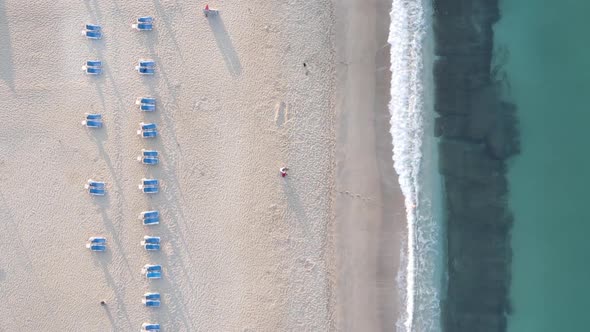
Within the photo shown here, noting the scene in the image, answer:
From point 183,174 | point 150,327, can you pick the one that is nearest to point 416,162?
point 183,174

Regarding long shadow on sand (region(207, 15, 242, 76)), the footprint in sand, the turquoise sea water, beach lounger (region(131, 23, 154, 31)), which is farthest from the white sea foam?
beach lounger (region(131, 23, 154, 31))

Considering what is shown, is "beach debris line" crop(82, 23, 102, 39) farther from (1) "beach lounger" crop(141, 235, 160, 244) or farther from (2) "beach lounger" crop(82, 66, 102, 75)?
(1) "beach lounger" crop(141, 235, 160, 244)

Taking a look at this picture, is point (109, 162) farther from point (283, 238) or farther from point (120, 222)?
point (283, 238)

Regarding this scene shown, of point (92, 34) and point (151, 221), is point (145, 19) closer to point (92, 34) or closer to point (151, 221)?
point (92, 34)

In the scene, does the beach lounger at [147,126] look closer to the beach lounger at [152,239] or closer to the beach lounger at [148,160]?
the beach lounger at [148,160]

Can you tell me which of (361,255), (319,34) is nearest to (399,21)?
(319,34)

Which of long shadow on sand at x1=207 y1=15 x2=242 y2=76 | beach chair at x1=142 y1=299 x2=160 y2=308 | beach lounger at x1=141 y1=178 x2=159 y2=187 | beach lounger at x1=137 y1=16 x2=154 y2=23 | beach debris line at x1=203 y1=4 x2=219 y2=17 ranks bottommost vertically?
beach chair at x1=142 y1=299 x2=160 y2=308

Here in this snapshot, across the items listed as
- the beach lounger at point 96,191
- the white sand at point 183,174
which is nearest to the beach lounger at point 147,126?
the white sand at point 183,174
